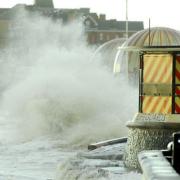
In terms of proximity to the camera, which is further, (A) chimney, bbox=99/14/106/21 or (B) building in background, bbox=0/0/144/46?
(A) chimney, bbox=99/14/106/21

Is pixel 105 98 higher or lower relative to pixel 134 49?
lower

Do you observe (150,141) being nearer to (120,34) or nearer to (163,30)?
(163,30)

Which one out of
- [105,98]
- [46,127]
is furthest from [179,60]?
[105,98]

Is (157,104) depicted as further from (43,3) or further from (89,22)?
(43,3)

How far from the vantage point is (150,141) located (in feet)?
37.4

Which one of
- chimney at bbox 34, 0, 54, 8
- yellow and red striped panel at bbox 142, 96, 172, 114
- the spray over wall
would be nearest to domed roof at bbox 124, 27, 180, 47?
the spray over wall

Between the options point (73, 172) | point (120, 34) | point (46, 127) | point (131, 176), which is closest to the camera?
point (131, 176)

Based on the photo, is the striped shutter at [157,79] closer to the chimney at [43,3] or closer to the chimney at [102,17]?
the chimney at [102,17]

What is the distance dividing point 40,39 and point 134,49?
196 ft

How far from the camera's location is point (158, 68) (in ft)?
38.7

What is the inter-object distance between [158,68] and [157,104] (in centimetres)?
62

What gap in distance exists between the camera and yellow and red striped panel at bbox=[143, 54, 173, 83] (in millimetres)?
11688

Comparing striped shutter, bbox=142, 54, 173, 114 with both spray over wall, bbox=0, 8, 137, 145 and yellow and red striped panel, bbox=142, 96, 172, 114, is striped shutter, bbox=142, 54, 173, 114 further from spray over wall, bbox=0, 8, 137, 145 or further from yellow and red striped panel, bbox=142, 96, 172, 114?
spray over wall, bbox=0, 8, 137, 145

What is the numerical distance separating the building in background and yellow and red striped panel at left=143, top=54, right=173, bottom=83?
110 m
